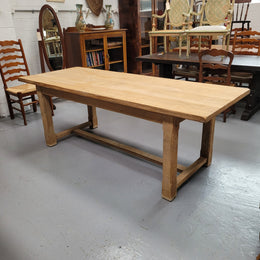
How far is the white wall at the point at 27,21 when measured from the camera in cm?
362

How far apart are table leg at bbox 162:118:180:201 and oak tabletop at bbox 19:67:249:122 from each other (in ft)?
0.49

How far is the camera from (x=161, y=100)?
5.67 feet

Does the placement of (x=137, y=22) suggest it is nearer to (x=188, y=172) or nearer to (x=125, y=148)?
(x=125, y=148)

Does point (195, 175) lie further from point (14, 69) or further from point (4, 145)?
point (14, 69)

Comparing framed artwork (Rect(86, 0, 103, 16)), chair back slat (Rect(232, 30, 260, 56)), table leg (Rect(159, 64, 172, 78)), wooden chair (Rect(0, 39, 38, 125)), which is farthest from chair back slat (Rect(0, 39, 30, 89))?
chair back slat (Rect(232, 30, 260, 56))

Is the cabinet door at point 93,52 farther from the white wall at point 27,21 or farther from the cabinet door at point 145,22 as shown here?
the cabinet door at point 145,22

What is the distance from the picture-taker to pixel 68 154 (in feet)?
8.85

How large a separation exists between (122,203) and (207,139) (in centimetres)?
92

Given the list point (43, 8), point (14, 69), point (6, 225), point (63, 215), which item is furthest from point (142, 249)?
point (43, 8)

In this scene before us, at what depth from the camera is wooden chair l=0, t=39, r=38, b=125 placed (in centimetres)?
349

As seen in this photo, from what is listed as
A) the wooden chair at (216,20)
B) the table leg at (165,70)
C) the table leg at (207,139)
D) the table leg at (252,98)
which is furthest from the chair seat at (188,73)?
the table leg at (207,139)

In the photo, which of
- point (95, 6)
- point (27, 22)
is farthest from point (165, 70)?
point (27, 22)

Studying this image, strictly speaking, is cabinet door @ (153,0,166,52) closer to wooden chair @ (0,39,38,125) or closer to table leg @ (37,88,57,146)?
wooden chair @ (0,39,38,125)

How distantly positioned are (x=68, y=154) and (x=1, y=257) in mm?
1260
